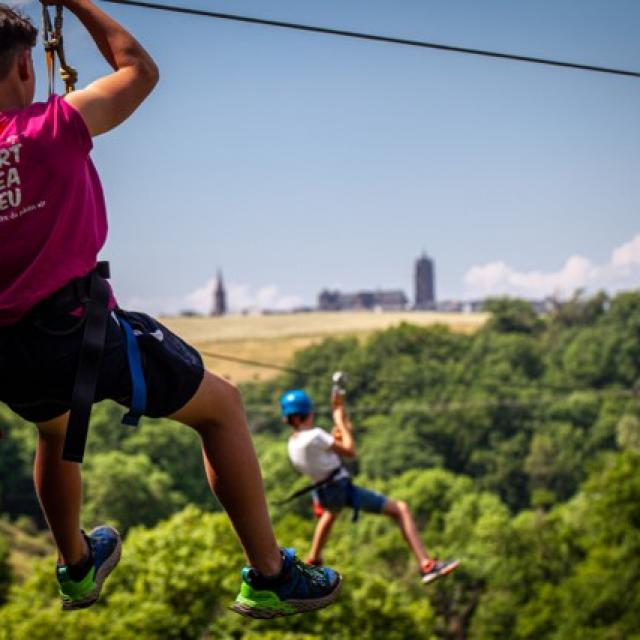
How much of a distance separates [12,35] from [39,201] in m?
0.57

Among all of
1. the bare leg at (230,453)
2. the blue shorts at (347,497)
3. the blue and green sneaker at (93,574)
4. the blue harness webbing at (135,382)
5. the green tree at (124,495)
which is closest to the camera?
the blue harness webbing at (135,382)

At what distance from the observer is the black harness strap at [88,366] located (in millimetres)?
4852

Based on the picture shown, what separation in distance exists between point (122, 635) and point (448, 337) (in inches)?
4122

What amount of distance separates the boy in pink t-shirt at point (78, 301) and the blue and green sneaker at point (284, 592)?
12cm

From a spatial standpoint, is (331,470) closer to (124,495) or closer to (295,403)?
(295,403)

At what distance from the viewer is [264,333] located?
608 feet

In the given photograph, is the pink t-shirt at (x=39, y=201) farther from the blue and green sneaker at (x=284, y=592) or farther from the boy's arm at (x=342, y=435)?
the boy's arm at (x=342, y=435)

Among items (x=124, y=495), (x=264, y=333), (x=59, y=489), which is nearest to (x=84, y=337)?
(x=59, y=489)

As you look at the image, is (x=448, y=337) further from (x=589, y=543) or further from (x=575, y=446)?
(x=589, y=543)

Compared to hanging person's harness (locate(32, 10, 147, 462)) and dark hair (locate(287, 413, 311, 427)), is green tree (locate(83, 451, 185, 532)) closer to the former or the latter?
dark hair (locate(287, 413, 311, 427))

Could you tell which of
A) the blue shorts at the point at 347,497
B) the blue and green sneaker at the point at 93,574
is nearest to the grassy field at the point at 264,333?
the blue shorts at the point at 347,497

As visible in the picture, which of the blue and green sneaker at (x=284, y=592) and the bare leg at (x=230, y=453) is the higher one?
the bare leg at (x=230, y=453)

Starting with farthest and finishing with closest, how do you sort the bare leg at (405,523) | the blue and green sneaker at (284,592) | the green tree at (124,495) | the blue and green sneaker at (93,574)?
the green tree at (124,495), the bare leg at (405,523), the blue and green sneaker at (93,574), the blue and green sneaker at (284,592)

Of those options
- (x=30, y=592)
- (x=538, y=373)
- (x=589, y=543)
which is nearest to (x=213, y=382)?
(x=30, y=592)
